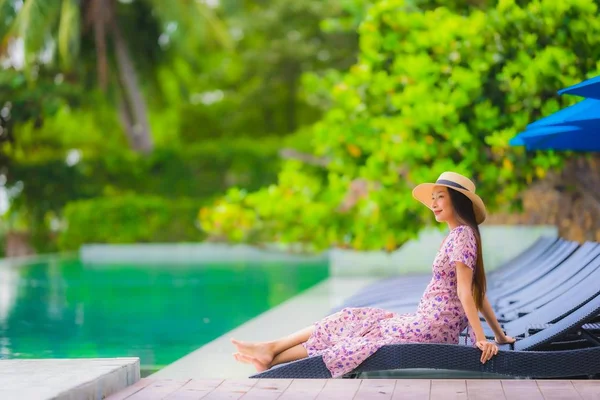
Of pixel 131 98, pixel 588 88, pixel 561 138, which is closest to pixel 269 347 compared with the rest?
pixel 588 88

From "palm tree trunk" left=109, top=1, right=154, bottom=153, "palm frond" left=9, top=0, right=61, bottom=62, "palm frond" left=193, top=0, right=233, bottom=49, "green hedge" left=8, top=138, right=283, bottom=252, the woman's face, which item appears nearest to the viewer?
the woman's face

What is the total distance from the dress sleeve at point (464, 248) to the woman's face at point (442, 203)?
123 mm

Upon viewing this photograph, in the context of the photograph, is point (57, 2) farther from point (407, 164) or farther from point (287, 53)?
point (407, 164)

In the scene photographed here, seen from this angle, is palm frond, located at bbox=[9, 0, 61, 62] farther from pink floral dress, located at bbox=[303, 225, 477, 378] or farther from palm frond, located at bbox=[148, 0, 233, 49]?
pink floral dress, located at bbox=[303, 225, 477, 378]

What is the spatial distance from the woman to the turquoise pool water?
1.61m

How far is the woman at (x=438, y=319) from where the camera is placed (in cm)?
576

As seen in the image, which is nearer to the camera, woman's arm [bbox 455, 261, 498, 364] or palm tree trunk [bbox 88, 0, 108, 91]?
woman's arm [bbox 455, 261, 498, 364]

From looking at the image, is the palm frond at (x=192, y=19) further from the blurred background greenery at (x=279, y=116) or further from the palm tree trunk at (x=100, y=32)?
the palm tree trunk at (x=100, y=32)

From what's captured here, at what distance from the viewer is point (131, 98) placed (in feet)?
95.7

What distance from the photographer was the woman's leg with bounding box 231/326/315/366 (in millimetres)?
5965

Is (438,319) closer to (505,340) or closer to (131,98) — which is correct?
(505,340)

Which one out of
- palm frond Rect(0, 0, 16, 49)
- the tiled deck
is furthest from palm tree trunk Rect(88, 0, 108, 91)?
the tiled deck

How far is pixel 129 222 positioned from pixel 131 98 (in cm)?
484

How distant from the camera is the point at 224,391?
5484 mm
